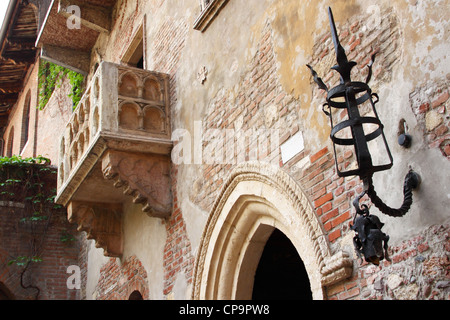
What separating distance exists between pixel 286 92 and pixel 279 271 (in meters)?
2.78

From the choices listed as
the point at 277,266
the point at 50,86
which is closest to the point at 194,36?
the point at 277,266

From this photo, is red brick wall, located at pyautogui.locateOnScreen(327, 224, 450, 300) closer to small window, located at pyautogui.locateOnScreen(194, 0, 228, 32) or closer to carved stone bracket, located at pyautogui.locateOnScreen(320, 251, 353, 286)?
carved stone bracket, located at pyautogui.locateOnScreen(320, 251, 353, 286)

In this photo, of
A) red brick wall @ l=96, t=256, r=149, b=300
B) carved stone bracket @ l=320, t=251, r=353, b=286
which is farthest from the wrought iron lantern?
red brick wall @ l=96, t=256, r=149, b=300

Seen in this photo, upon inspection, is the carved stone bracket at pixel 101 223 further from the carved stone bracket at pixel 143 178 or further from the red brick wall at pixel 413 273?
the red brick wall at pixel 413 273

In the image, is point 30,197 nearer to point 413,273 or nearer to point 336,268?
point 336,268

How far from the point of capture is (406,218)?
342 cm

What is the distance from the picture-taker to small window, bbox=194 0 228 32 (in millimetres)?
6220

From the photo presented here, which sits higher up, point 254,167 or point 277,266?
point 254,167

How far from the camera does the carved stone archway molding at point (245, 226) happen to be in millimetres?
4445

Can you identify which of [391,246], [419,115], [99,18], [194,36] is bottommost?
[391,246]

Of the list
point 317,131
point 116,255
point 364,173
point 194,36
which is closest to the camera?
point 364,173

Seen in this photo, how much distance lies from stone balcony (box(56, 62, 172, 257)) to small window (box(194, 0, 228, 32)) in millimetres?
1037

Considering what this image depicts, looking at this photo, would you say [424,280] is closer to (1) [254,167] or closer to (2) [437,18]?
(2) [437,18]

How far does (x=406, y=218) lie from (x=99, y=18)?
26.2 ft
